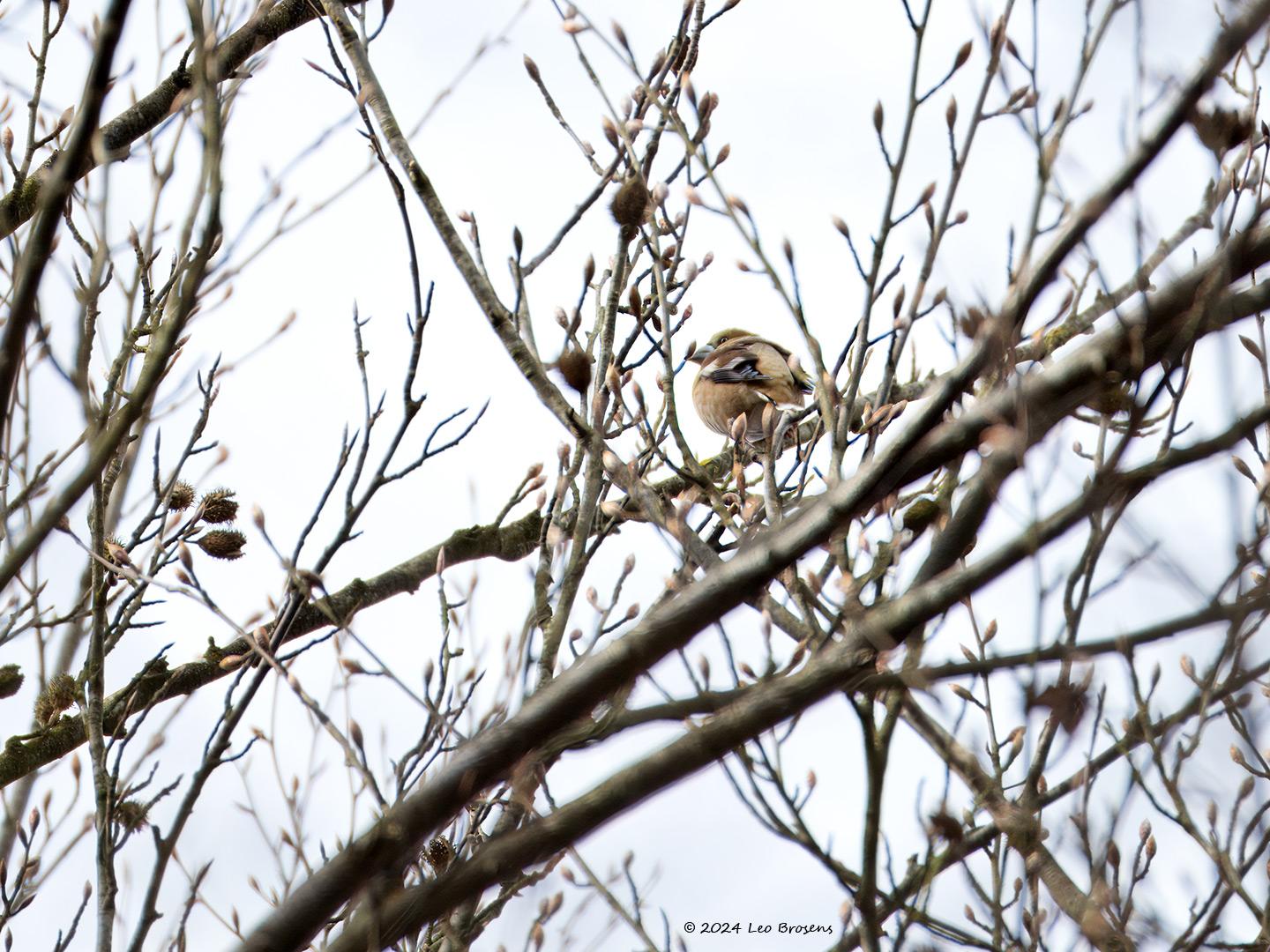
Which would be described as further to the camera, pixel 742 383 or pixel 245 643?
pixel 742 383

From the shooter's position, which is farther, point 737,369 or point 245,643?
point 737,369

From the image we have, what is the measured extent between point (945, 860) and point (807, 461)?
4.52 ft

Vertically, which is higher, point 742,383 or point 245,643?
point 742,383

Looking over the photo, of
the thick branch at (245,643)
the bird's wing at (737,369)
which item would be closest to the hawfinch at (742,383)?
the bird's wing at (737,369)

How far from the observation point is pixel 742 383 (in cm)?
570

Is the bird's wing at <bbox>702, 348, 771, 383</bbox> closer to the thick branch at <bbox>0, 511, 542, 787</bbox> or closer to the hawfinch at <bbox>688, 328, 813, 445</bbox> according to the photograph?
the hawfinch at <bbox>688, 328, 813, 445</bbox>

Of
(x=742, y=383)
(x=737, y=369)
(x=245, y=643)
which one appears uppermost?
(x=737, y=369)

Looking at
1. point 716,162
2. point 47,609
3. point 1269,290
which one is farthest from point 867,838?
point 47,609

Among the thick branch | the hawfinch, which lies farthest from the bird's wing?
the thick branch

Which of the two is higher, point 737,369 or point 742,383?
point 737,369

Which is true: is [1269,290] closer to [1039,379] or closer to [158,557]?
[1039,379]

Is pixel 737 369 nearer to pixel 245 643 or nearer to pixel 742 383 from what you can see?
pixel 742 383

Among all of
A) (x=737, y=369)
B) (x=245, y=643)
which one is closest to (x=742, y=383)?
(x=737, y=369)

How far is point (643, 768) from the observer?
4.27 ft
